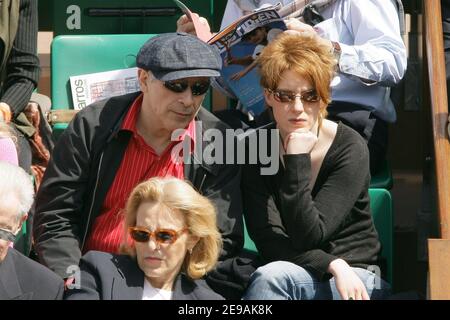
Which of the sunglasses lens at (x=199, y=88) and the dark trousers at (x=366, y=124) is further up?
the sunglasses lens at (x=199, y=88)

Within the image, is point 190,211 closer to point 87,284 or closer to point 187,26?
point 87,284

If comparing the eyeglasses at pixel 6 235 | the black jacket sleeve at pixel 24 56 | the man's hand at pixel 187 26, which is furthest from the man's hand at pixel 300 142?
the black jacket sleeve at pixel 24 56

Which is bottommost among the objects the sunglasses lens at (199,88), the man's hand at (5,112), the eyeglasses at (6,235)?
the eyeglasses at (6,235)

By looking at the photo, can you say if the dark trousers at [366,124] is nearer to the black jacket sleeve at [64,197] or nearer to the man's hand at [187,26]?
the man's hand at [187,26]

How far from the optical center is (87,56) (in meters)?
5.15

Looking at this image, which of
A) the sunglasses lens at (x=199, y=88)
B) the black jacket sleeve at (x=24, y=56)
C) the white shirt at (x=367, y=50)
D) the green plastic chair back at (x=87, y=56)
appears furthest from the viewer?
the green plastic chair back at (x=87, y=56)

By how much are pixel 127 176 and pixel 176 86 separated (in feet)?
1.21

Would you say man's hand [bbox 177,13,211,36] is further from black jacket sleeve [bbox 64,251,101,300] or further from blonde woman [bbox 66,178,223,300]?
black jacket sleeve [bbox 64,251,101,300]

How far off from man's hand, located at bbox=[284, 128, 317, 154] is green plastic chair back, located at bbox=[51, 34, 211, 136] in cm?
118

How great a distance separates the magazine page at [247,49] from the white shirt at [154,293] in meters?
1.05

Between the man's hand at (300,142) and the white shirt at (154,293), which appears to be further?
the man's hand at (300,142)

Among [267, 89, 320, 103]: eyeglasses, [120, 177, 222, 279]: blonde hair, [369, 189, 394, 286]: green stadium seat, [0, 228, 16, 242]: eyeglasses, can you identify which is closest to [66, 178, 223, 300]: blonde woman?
[120, 177, 222, 279]: blonde hair

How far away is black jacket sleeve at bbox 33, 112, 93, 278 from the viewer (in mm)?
3990

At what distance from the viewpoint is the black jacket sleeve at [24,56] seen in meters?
4.95
